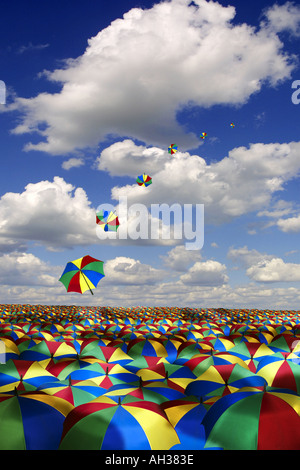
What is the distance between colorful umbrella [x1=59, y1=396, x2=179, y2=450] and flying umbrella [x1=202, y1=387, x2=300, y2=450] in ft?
2.40

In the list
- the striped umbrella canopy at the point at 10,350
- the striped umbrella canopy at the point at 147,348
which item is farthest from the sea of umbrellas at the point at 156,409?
the striped umbrella canopy at the point at 147,348

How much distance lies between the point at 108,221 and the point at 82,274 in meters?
10.5

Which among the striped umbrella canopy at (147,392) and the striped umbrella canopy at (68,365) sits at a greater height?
the striped umbrella canopy at (147,392)

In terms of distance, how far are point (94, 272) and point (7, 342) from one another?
6.45 m

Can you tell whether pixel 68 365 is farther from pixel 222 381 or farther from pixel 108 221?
pixel 108 221

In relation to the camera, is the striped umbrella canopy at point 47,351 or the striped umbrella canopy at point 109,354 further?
the striped umbrella canopy at point 47,351

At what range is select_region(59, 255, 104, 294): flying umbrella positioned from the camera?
20.2m

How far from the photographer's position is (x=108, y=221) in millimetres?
30281

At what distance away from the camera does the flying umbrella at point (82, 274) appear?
20188 mm

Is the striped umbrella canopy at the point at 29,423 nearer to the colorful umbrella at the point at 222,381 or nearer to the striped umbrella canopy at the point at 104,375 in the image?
the striped umbrella canopy at the point at 104,375

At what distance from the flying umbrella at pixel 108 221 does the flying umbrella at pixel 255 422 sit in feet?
79.6

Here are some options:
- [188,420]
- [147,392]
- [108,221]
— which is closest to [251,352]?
[147,392]
